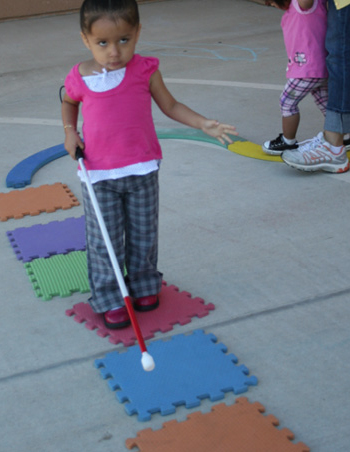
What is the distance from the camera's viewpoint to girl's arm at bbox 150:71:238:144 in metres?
2.78

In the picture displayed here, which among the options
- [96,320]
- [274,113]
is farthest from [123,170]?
[274,113]

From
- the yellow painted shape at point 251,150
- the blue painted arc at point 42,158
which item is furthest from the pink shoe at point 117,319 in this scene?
the yellow painted shape at point 251,150

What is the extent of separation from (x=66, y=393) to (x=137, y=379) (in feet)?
0.84

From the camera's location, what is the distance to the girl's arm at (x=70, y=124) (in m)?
2.79

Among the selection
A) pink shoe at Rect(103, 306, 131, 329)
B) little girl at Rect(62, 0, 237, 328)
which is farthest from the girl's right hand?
pink shoe at Rect(103, 306, 131, 329)

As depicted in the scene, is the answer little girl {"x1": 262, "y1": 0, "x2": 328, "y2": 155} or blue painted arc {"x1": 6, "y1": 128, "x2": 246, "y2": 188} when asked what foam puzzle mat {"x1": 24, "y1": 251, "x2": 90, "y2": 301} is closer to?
blue painted arc {"x1": 6, "y1": 128, "x2": 246, "y2": 188}

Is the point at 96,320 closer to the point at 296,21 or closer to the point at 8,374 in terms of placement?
the point at 8,374

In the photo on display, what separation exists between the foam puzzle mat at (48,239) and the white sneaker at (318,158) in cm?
134

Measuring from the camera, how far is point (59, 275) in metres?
3.35

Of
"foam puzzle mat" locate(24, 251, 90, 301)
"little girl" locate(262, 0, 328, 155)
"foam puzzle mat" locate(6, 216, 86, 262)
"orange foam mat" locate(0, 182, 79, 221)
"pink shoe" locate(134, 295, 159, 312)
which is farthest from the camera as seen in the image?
"little girl" locate(262, 0, 328, 155)

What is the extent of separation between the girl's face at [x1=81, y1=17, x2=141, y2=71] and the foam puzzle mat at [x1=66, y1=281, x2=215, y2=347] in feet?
3.38

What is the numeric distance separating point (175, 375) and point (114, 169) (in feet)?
2.64

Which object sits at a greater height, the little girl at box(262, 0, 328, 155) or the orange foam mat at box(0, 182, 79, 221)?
the little girl at box(262, 0, 328, 155)

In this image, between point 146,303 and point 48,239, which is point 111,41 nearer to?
point 146,303
